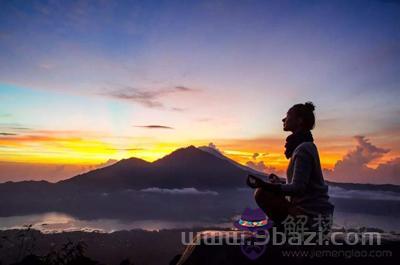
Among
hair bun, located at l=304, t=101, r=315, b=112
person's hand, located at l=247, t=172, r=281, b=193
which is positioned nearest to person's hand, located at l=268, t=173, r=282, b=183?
person's hand, located at l=247, t=172, r=281, b=193

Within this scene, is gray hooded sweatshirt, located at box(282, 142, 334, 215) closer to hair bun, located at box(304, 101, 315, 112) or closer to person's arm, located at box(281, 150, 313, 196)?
person's arm, located at box(281, 150, 313, 196)

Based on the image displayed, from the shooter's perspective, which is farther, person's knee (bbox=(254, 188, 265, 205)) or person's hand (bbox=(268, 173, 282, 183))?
person's hand (bbox=(268, 173, 282, 183))

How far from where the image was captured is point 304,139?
477cm

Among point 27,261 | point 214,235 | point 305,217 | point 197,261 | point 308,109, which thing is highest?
point 308,109

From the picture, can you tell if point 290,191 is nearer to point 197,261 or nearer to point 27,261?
point 197,261

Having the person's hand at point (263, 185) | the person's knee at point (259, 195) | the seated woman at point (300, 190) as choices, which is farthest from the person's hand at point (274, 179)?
the person's hand at point (263, 185)

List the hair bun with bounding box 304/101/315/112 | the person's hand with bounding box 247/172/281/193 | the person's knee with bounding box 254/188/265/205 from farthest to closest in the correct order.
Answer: the hair bun with bounding box 304/101/315/112 < the person's knee with bounding box 254/188/265/205 < the person's hand with bounding box 247/172/281/193

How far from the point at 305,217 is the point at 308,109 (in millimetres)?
1516

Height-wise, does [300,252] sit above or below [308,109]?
below

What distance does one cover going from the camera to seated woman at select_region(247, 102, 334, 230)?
439 cm

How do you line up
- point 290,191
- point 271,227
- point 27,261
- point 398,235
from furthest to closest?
point 27,261 → point 398,235 → point 271,227 → point 290,191

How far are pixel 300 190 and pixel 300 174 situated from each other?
0.67 ft

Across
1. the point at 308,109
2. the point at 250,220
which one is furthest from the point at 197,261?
the point at 308,109

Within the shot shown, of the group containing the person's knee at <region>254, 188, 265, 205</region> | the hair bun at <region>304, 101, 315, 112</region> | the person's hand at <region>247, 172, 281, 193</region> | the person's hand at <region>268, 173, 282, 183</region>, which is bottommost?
the person's knee at <region>254, 188, 265, 205</region>
